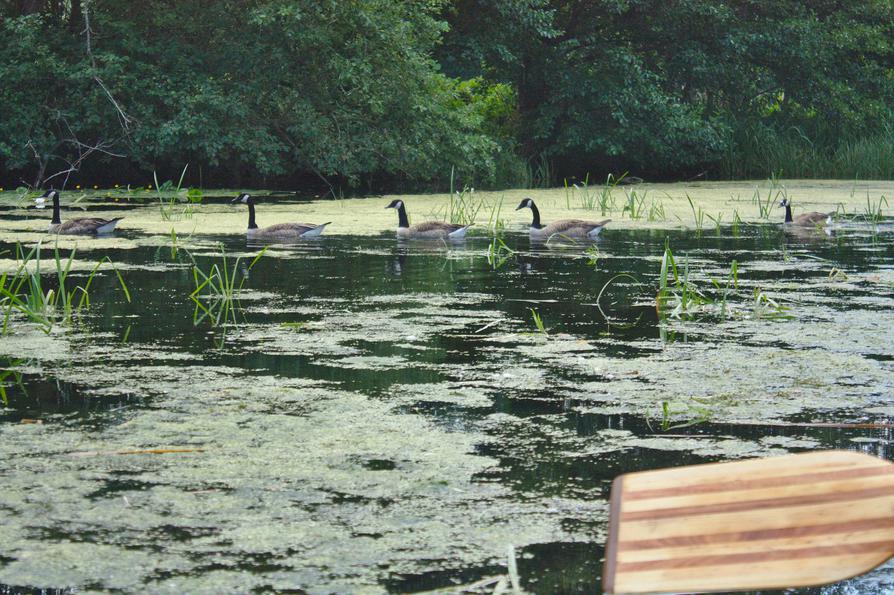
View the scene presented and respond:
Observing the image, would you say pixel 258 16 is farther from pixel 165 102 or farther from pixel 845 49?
pixel 845 49

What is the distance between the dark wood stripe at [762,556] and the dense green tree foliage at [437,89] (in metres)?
13.7

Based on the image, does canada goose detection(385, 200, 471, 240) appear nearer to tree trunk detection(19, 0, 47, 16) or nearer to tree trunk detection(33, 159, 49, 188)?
tree trunk detection(33, 159, 49, 188)

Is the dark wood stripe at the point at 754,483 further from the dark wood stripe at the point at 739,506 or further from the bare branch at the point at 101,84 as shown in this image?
the bare branch at the point at 101,84

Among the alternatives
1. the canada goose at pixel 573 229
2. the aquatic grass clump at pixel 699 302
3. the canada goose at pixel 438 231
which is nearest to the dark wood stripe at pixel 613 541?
the aquatic grass clump at pixel 699 302

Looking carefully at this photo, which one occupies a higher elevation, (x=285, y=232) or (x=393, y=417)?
(x=285, y=232)

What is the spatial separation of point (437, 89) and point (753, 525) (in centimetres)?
1720

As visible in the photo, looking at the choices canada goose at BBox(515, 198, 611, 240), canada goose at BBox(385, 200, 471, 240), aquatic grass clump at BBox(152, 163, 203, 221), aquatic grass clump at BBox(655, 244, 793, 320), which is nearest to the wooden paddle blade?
aquatic grass clump at BBox(655, 244, 793, 320)

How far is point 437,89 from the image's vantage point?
62.1 ft

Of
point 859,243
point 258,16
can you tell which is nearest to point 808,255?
point 859,243

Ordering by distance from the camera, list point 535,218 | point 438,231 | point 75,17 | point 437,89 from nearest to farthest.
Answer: point 438,231
point 535,218
point 75,17
point 437,89

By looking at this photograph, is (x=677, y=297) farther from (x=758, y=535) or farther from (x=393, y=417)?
(x=758, y=535)

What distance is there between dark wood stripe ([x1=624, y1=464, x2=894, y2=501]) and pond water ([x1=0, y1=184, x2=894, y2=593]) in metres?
0.74

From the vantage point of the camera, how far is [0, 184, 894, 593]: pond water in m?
3.04

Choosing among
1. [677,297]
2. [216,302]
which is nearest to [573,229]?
[677,297]
